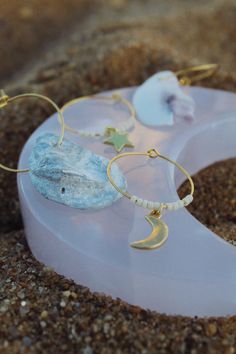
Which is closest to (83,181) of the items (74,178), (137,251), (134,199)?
(74,178)

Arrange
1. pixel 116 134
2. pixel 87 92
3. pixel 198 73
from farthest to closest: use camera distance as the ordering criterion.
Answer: pixel 198 73 < pixel 87 92 < pixel 116 134

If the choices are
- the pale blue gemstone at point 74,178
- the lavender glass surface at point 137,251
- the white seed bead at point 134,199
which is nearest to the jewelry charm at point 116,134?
the lavender glass surface at point 137,251

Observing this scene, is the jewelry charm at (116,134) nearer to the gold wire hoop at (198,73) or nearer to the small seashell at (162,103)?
the small seashell at (162,103)

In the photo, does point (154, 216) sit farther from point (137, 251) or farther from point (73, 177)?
point (73, 177)

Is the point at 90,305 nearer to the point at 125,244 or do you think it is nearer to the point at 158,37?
the point at 125,244

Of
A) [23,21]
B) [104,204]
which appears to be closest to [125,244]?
[104,204]

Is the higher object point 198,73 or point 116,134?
point 116,134

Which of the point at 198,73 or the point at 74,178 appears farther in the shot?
the point at 198,73

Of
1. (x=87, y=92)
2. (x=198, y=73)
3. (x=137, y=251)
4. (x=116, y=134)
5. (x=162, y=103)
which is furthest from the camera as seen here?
(x=198, y=73)
